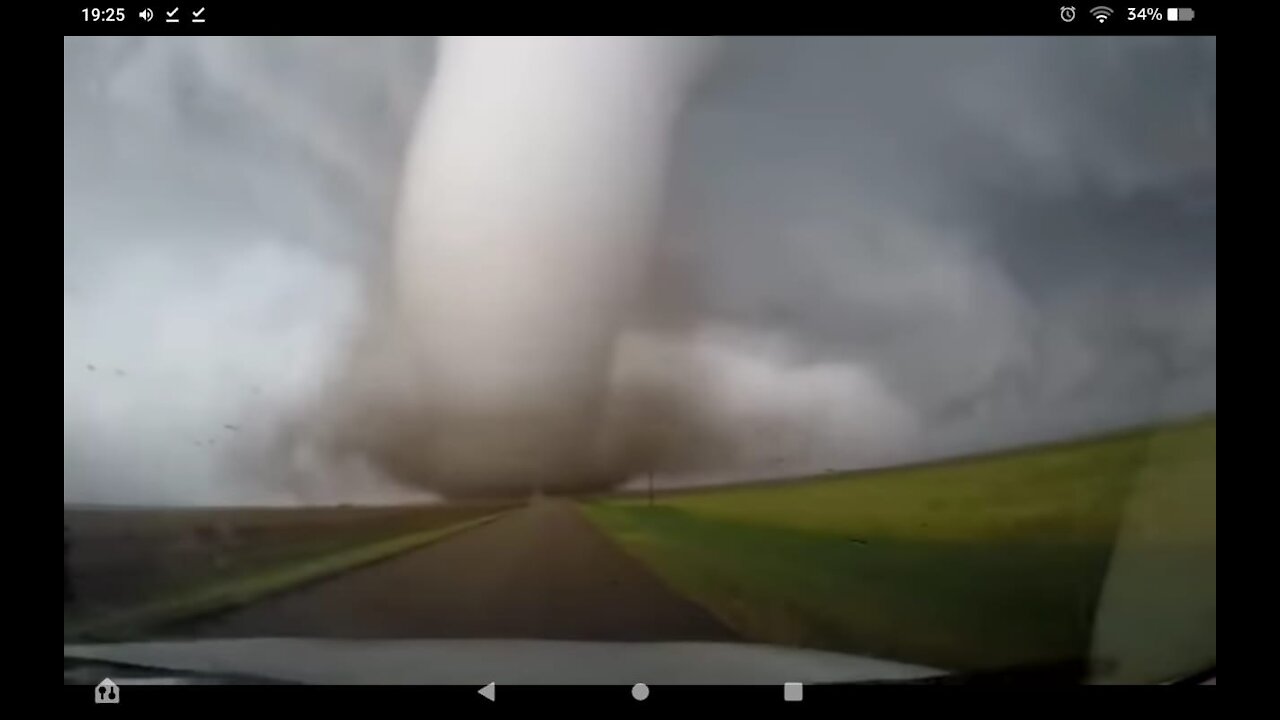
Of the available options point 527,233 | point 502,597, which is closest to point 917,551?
point 502,597

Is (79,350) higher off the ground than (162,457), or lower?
higher

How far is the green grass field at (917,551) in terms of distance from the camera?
4.75 ft

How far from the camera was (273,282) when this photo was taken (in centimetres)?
148

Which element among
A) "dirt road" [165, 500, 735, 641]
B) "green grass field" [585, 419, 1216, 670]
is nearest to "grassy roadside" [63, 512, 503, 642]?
"dirt road" [165, 500, 735, 641]

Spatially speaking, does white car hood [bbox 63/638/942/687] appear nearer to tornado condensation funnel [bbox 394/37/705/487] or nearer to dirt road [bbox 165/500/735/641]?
dirt road [bbox 165/500/735/641]

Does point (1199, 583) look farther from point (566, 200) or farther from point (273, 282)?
point (273, 282)

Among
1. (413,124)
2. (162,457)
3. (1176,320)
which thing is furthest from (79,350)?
(1176,320)
